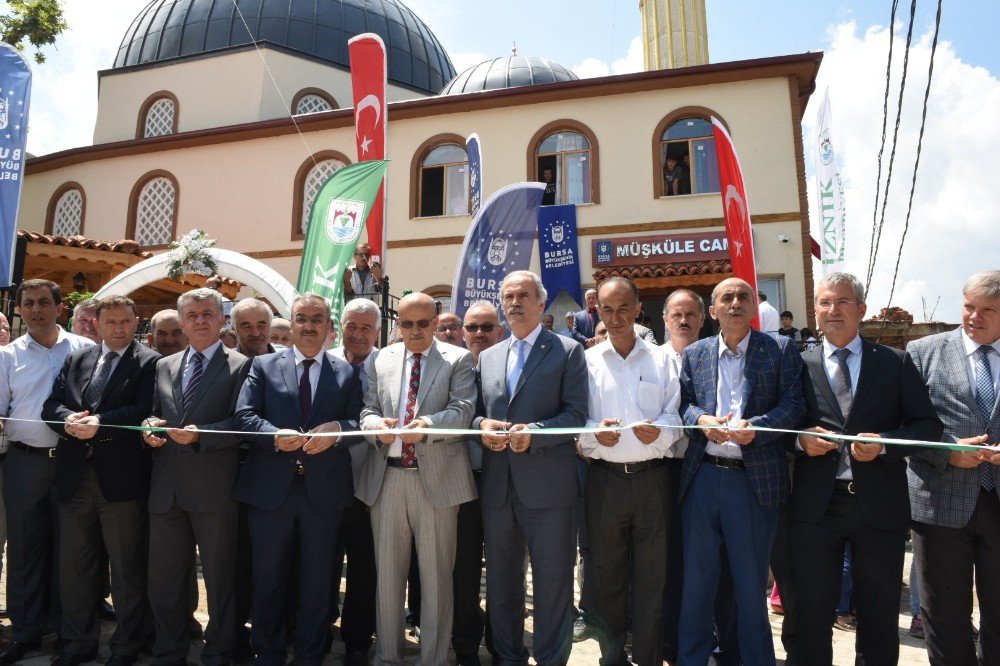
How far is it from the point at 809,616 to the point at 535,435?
5.54 ft

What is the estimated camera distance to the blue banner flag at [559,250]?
1434cm

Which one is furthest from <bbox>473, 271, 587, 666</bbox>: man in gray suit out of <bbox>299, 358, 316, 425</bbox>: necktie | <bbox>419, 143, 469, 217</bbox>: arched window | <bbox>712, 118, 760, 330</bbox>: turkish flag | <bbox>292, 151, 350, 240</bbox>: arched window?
<bbox>292, 151, 350, 240</bbox>: arched window

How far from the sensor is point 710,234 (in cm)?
1434

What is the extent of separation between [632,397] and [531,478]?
75cm

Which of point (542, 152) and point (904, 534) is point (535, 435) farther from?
point (542, 152)

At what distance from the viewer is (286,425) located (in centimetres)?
383

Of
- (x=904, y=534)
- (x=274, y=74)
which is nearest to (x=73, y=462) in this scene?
(x=904, y=534)

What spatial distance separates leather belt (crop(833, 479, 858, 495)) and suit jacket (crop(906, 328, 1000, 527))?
0.37 m

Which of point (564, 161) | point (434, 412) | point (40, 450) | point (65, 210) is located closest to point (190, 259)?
point (40, 450)

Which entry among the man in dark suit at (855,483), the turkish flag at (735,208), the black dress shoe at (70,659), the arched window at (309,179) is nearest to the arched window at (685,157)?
the turkish flag at (735,208)

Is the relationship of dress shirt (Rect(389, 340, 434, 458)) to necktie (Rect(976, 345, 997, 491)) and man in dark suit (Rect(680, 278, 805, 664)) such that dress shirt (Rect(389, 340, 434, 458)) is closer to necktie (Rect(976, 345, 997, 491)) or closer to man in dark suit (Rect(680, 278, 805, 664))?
man in dark suit (Rect(680, 278, 805, 664))

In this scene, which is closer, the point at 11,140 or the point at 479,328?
the point at 479,328

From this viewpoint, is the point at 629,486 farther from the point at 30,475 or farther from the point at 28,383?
the point at 28,383

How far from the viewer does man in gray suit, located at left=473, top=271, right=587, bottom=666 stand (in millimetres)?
3592
